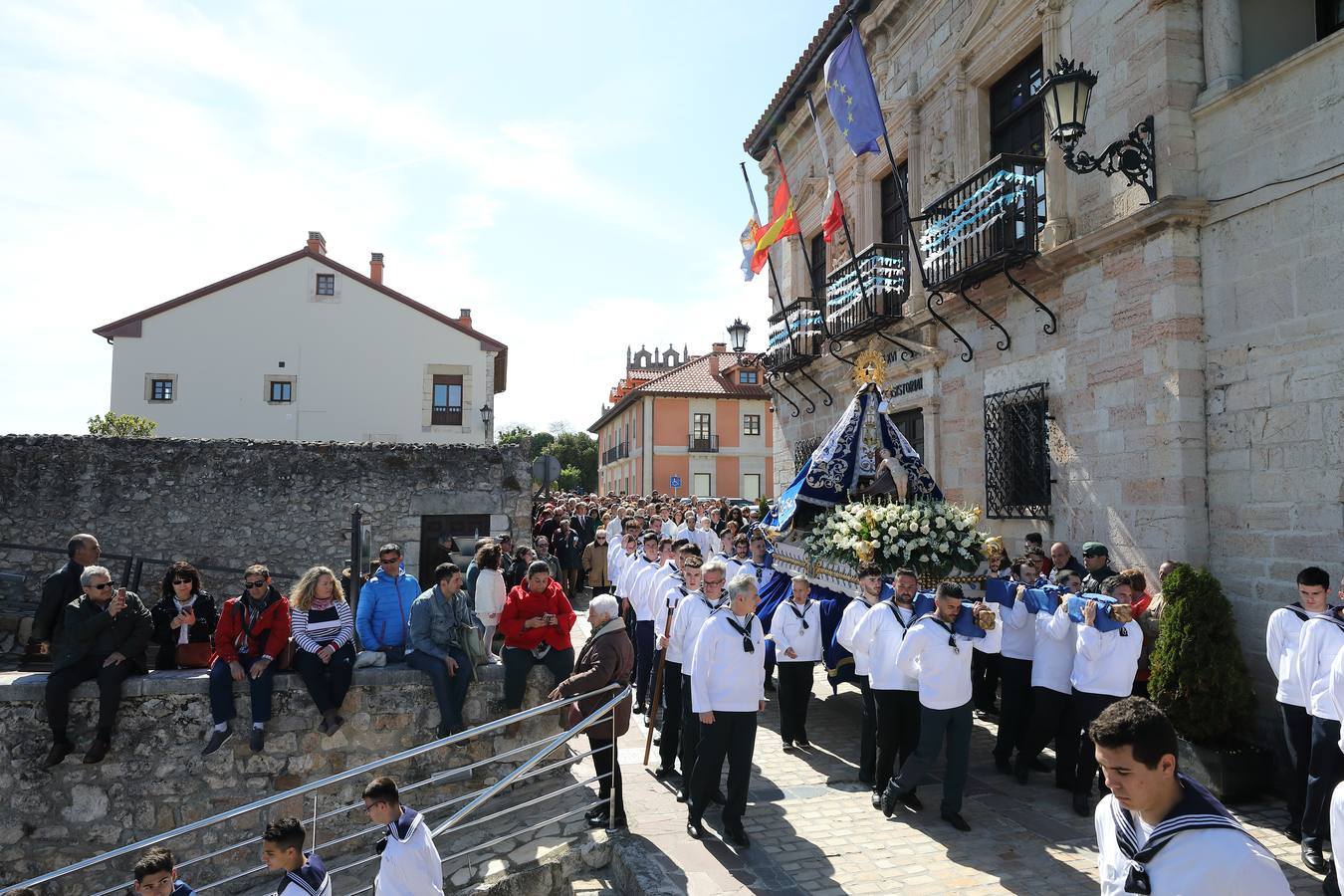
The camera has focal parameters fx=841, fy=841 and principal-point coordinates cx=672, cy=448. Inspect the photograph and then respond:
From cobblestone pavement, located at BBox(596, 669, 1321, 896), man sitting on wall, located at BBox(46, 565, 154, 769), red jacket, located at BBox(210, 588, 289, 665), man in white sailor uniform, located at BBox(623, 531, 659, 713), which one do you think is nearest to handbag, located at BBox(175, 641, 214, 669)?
man sitting on wall, located at BBox(46, 565, 154, 769)

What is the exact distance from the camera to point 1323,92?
22.0 feet

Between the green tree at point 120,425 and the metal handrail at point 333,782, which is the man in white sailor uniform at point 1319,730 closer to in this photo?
the metal handrail at point 333,782

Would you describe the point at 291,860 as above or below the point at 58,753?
above

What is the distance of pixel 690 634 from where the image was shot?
266 inches

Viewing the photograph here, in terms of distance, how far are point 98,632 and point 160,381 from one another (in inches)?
990

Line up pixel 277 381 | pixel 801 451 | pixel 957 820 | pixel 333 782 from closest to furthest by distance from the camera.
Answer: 1. pixel 333 782
2. pixel 957 820
3. pixel 801 451
4. pixel 277 381

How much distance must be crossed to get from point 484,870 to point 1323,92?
8840 millimetres

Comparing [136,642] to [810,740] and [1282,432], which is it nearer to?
[810,740]

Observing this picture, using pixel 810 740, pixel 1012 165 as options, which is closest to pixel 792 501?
pixel 810 740

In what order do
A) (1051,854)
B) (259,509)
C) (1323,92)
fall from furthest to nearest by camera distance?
(259,509) → (1323,92) → (1051,854)

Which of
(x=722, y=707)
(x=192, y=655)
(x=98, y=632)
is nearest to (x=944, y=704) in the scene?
(x=722, y=707)

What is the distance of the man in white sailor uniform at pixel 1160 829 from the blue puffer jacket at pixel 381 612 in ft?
20.6

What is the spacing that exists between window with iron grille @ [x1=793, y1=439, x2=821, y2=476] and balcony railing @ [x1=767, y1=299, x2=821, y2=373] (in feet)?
4.87

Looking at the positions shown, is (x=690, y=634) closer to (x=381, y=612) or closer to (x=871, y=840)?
(x=871, y=840)
